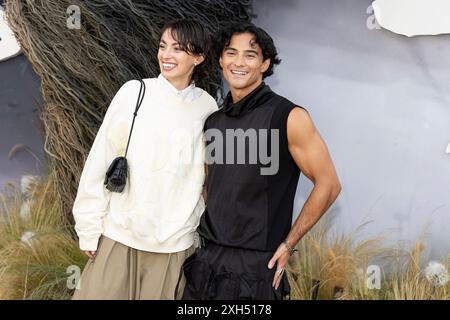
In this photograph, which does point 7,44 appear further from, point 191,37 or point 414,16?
point 414,16

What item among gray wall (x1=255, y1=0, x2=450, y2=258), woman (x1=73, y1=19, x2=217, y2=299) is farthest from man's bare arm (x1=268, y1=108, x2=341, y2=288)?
gray wall (x1=255, y1=0, x2=450, y2=258)

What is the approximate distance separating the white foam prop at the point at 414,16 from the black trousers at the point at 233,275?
1.82 m

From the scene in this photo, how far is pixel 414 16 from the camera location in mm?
3520

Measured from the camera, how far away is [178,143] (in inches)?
98.0

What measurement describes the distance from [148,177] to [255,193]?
44 centimetres

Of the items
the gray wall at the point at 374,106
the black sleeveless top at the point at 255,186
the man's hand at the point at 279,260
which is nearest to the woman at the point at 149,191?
the black sleeveless top at the point at 255,186

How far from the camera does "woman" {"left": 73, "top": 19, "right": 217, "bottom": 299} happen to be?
246 cm

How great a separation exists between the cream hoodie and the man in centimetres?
11

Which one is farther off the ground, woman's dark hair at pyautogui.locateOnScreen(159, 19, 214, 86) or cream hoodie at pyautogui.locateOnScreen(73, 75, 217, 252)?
woman's dark hair at pyautogui.locateOnScreen(159, 19, 214, 86)

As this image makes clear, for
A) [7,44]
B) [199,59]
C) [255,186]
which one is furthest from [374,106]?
[7,44]

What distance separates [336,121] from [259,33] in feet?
4.73

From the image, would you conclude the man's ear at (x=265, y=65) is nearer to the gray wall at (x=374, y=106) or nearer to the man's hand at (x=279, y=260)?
the man's hand at (x=279, y=260)

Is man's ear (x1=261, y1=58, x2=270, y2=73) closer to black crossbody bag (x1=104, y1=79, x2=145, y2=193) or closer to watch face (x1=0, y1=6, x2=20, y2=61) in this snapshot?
black crossbody bag (x1=104, y1=79, x2=145, y2=193)

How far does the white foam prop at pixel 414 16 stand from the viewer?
3.48 m
